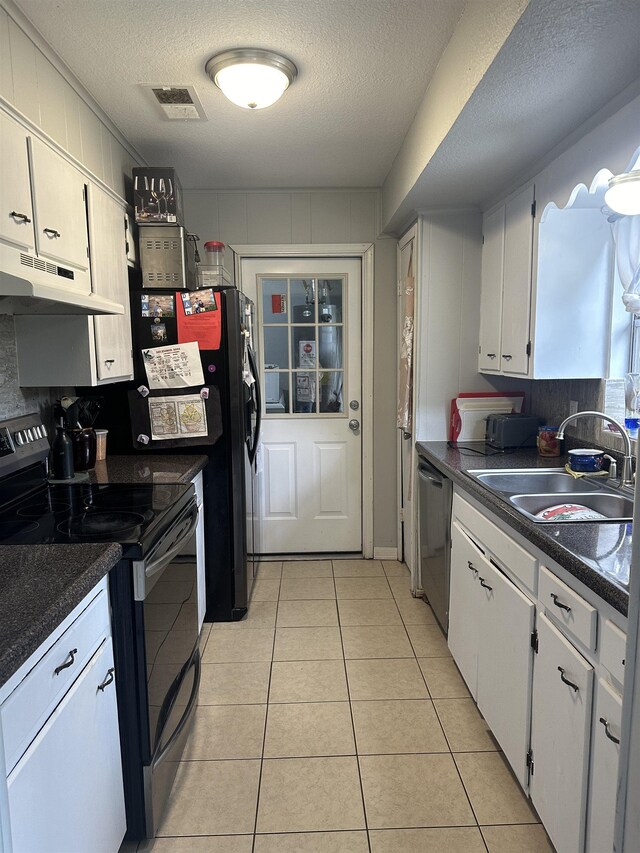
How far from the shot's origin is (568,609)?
1355mm

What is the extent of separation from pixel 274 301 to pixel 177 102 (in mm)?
1482

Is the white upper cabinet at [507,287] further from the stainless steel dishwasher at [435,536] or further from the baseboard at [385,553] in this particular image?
the baseboard at [385,553]

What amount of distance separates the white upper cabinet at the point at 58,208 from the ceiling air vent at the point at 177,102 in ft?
1.57

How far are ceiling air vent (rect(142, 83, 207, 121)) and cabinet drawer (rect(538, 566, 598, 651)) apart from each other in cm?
217

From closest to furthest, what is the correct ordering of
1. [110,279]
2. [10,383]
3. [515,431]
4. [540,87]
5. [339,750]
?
[540,87]
[339,750]
[10,383]
[110,279]
[515,431]

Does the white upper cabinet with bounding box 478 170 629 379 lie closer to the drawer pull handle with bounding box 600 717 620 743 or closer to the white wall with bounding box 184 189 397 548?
the white wall with bounding box 184 189 397 548

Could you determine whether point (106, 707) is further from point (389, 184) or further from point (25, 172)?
point (389, 184)

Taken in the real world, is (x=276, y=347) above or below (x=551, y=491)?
above

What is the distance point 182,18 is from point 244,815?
8.07 feet

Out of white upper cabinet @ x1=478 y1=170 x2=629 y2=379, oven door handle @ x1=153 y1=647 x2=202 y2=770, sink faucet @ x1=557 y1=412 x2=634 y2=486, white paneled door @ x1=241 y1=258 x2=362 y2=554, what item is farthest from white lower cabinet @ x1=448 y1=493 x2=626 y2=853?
white paneled door @ x1=241 y1=258 x2=362 y2=554

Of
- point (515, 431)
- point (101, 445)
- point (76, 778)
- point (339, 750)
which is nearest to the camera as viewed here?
point (76, 778)

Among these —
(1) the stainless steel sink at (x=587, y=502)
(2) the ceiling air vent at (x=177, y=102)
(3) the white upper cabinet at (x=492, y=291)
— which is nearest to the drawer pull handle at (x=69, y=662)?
(1) the stainless steel sink at (x=587, y=502)

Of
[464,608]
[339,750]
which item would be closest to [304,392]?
[464,608]

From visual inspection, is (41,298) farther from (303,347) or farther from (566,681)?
(303,347)
